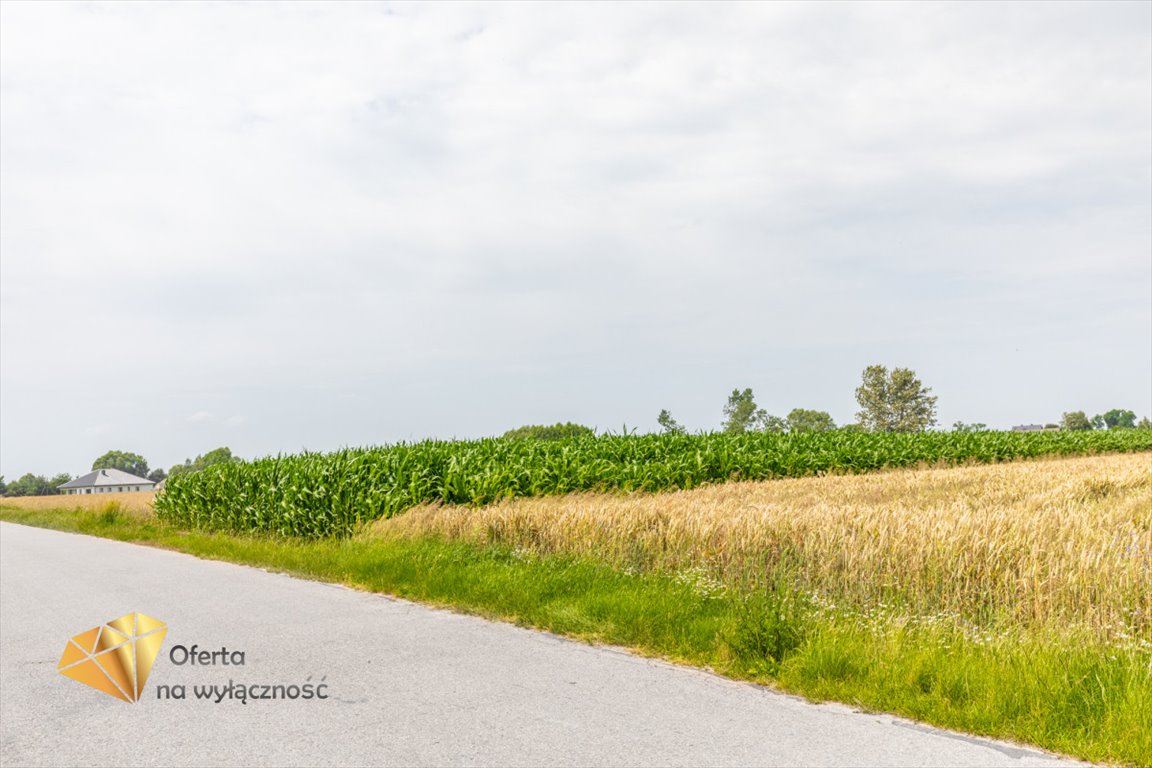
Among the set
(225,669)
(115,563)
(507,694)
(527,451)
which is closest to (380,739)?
(507,694)

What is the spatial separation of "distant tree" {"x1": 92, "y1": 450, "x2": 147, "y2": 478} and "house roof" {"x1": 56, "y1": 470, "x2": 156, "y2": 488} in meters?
12.3

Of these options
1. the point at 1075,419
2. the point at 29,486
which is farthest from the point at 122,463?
the point at 1075,419

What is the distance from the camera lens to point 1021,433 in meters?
45.3

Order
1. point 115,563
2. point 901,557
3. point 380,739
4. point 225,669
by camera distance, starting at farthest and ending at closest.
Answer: point 115,563 < point 901,557 < point 225,669 < point 380,739

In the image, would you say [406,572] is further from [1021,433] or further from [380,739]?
[1021,433]

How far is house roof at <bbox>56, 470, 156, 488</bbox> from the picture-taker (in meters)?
154

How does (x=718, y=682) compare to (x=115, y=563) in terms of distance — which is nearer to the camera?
(x=718, y=682)

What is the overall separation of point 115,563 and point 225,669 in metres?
10.1

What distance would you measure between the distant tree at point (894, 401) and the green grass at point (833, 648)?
100705 mm

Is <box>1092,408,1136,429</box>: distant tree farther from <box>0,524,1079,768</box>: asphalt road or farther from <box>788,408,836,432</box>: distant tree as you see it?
<box>0,524,1079,768</box>: asphalt road

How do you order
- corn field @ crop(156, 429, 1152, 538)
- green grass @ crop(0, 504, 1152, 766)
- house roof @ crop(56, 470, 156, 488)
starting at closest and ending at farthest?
green grass @ crop(0, 504, 1152, 766) < corn field @ crop(156, 429, 1152, 538) < house roof @ crop(56, 470, 156, 488)

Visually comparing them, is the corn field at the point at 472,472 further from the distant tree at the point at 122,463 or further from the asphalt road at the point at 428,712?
the distant tree at the point at 122,463

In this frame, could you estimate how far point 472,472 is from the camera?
19.2m

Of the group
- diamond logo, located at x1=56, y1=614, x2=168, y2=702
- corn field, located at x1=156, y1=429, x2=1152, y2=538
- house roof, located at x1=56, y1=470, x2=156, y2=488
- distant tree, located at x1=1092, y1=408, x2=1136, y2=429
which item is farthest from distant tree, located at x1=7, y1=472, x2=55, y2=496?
distant tree, located at x1=1092, y1=408, x2=1136, y2=429
